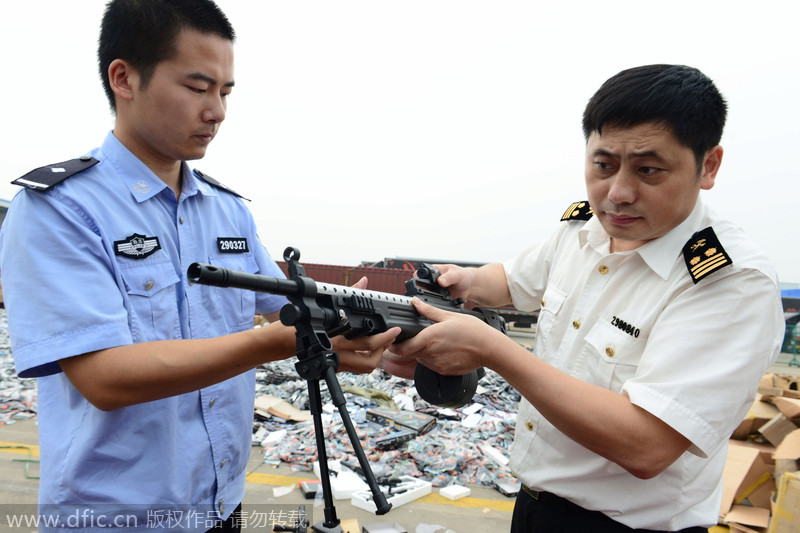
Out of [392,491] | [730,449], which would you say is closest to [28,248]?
[392,491]

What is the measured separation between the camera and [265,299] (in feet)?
7.06

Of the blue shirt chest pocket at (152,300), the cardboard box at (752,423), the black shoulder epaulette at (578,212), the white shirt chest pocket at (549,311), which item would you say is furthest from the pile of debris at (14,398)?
the cardboard box at (752,423)

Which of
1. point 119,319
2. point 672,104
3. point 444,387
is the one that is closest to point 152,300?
point 119,319

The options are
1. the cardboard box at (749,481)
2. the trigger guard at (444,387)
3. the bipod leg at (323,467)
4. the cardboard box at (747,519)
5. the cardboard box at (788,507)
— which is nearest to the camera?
the bipod leg at (323,467)

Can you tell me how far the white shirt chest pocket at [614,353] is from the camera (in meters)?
1.68

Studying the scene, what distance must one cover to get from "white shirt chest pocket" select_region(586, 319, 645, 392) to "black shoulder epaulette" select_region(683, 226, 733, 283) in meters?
0.28

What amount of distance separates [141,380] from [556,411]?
1.28 m

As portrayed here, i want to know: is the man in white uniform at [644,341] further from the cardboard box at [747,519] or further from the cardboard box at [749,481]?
the cardboard box at [749,481]

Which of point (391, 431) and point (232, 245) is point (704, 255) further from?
point (391, 431)

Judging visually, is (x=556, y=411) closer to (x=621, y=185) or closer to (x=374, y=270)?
(x=621, y=185)

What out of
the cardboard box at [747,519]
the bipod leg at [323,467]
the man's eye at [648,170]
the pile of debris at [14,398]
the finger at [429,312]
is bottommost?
the pile of debris at [14,398]

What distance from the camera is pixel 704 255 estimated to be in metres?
1.56

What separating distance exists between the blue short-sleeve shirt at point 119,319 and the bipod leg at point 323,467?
0.57 meters

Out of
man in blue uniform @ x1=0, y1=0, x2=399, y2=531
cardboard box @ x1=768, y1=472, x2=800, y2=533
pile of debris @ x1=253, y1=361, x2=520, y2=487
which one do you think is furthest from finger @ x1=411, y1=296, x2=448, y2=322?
pile of debris @ x1=253, y1=361, x2=520, y2=487
